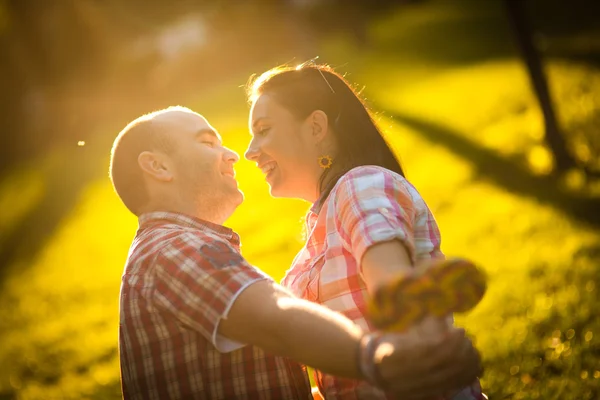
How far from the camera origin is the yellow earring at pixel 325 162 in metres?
2.95

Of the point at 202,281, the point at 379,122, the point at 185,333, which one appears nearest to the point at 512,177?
the point at 379,122

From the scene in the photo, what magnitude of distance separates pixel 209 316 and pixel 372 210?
689 mm

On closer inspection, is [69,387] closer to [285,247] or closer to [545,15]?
[285,247]

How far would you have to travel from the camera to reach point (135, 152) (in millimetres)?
3008

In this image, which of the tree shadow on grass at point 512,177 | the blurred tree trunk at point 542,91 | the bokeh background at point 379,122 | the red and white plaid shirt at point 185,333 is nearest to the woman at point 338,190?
the red and white plaid shirt at point 185,333

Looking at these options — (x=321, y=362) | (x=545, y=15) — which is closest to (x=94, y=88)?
(x=545, y=15)

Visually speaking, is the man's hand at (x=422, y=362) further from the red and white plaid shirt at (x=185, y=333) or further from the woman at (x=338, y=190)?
the red and white plaid shirt at (x=185, y=333)

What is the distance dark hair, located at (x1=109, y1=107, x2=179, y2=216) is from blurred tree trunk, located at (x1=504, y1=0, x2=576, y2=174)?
7.65 meters

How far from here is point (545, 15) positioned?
71.6 ft

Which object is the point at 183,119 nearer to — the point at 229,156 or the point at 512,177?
the point at 229,156

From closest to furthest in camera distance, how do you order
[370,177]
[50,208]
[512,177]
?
[370,177] → [512,177] → [50,208]

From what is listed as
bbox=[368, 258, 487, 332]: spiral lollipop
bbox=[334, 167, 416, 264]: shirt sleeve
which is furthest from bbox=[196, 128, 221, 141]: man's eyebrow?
bbox=[368, 258, 487, 332]: spiral lollipop

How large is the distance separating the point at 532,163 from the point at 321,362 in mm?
9182

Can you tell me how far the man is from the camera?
5.85ft
